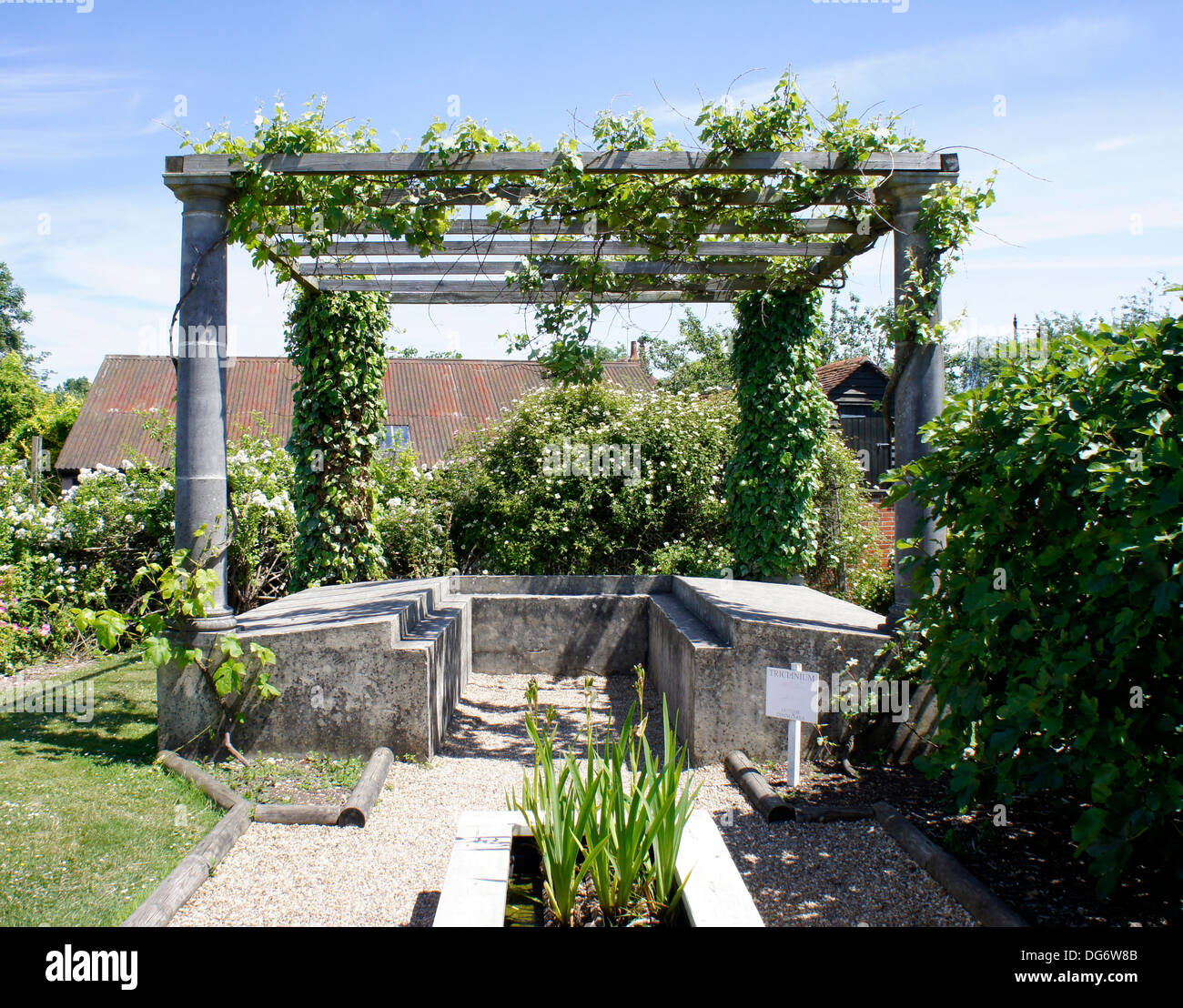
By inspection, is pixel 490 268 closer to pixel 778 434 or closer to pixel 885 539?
pixel 778 434

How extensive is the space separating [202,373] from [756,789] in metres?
4.20

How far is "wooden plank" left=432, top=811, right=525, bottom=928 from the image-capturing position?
280 cm

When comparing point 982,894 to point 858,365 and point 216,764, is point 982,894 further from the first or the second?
point 858,365

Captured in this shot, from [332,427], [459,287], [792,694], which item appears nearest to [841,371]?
[459,287]

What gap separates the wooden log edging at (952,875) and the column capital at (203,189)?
5.36 m

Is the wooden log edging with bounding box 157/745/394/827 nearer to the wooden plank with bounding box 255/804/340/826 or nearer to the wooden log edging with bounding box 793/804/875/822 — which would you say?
the wooden plank with bounding box 255/804/340/826

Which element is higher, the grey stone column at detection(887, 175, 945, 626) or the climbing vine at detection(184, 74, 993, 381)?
the climbing vine at detection(184, 74, 993, 381)

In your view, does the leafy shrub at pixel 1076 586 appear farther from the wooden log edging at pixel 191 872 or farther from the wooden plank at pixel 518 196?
the wooden log edging at pixel 191 872

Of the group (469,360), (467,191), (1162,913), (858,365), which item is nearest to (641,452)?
(467,191)

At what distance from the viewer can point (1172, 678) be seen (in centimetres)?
302

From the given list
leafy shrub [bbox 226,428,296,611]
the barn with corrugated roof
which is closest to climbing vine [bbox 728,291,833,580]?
leafy shrub [bbox 226,428,296,611]

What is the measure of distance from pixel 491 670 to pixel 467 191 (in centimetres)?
454

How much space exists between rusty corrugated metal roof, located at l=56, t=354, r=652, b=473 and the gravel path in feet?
57.0

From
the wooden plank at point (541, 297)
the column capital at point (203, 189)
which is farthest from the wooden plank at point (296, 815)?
the wooden plank at point (541, 297)
